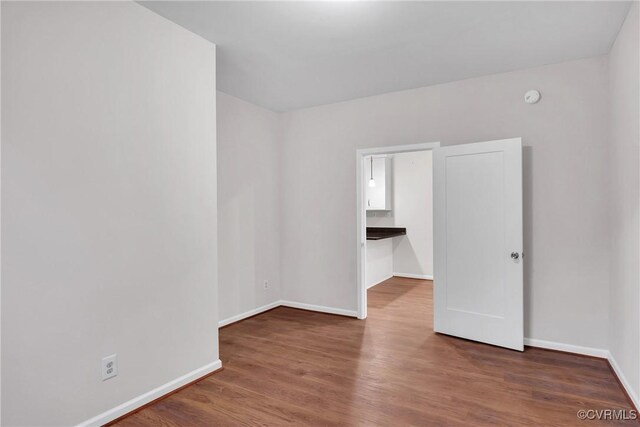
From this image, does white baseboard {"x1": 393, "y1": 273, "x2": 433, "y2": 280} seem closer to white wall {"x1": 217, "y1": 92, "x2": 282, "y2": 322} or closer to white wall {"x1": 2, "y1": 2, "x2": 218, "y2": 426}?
white wall {"x1": 217, "y1": 92, "x2": 282, "y2": 322}

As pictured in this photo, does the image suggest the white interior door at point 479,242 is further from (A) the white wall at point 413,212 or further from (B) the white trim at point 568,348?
(A) the white wall at point 413,212

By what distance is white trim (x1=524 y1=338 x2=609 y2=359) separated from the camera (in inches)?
120

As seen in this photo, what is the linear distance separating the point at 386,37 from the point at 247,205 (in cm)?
246

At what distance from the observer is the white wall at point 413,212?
6.66 metres

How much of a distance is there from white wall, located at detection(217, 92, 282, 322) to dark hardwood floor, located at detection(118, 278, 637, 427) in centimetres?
62

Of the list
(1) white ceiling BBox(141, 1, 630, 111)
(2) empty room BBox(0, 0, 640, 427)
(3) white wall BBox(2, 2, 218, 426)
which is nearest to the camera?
Result: (3) white wall BBox(2, 2, 218, 426)

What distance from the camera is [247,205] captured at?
4.29 metres

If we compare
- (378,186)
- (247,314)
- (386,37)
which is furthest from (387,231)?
(386,37)

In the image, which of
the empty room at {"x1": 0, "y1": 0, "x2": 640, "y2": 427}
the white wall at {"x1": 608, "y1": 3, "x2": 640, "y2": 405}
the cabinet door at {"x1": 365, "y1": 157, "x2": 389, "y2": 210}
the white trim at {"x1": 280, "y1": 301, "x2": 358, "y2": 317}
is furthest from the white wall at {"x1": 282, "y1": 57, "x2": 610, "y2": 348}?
the cabinet door at {"x1": 365, "y1": 157, "x2": 389, "y2": 210}

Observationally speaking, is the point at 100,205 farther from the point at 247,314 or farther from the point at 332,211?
the point at 332,211

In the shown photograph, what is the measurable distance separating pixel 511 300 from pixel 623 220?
3.63 feet

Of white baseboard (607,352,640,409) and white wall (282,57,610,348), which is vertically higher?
white wall (282,57,610,348)

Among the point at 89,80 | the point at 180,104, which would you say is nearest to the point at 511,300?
the point at 180,104

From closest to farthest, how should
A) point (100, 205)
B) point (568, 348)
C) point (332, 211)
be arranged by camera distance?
point (100, 205) < point (568, 348) < point (332, 211)
